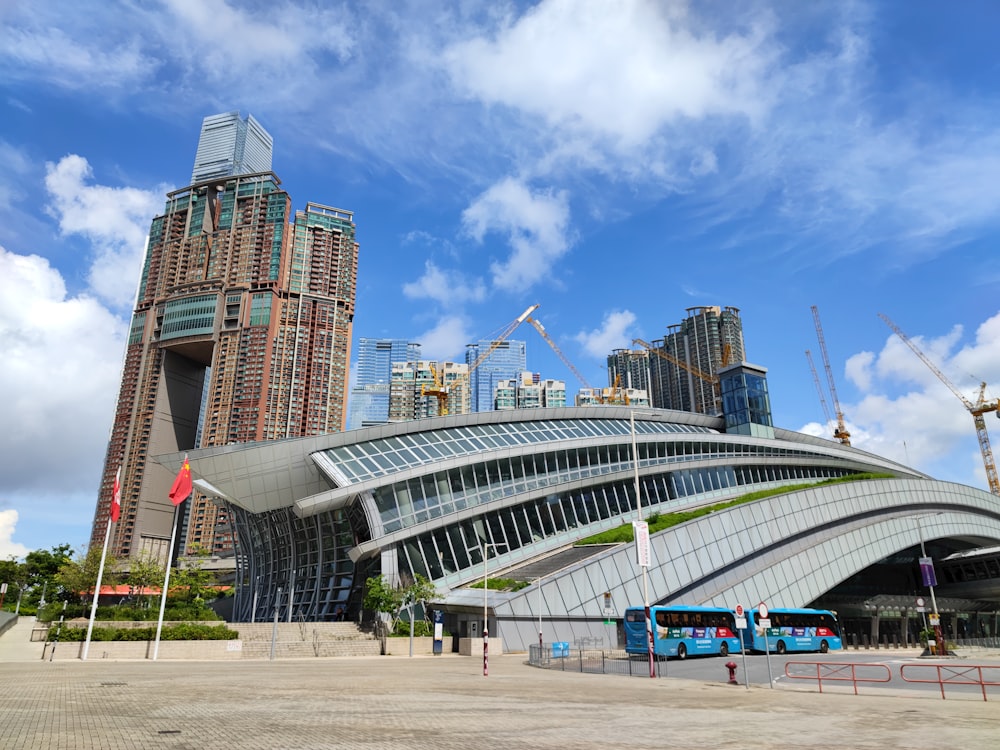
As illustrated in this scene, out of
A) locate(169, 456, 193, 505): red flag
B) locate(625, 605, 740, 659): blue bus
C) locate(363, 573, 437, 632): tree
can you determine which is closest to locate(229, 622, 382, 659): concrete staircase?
locate(363, 573, 437, 632): tree

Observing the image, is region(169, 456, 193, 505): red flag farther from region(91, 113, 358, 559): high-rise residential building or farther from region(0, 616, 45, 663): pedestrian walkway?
region(91, 113, 358, 559): high-rise residential building

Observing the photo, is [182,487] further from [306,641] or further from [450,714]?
[450,714]

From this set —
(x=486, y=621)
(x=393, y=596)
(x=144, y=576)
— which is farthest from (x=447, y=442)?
(x=144, y=576)

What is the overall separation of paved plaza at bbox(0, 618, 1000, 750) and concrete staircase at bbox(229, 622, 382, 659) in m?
16.3

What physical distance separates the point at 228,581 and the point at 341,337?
2381 inches

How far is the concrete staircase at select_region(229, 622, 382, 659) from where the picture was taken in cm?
4225

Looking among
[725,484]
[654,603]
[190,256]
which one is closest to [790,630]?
[654,603]

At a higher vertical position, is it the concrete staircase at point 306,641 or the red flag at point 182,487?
the red flag at point 182,487

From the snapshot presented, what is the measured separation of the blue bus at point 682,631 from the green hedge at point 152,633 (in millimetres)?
24724

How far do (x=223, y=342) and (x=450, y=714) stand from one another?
490ft

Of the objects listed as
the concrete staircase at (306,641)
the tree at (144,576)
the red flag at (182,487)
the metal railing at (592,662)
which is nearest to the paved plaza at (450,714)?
the metal railing at (592,662)

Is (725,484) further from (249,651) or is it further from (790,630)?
(249,651)

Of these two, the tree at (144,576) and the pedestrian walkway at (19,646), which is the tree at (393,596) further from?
the tree at (144,576)

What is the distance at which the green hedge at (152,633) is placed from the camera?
37.6 m
